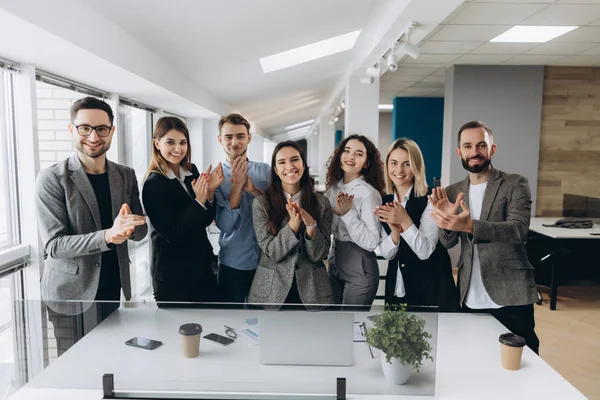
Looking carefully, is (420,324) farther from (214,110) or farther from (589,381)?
(214,110)

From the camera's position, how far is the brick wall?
136 inches

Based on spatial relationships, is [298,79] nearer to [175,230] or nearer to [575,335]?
[575,335]

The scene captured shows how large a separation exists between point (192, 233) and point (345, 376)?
3.80 ft

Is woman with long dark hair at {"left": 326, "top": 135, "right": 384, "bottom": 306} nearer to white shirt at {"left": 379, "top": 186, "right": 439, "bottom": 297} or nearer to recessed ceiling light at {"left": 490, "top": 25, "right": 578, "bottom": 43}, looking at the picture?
white shirt at {"left": 379, "top": 186, "right": 439, "bottom": 297}

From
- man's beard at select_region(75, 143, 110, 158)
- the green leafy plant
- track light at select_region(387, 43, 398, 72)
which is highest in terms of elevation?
track light at select_region(387, 43, 398, 72)

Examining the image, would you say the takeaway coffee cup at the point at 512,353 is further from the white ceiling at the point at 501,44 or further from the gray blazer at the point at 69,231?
the white ceiling at the point at 501,44

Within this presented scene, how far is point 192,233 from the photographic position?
2346 mm

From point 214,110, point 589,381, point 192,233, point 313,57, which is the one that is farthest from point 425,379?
point 214,110

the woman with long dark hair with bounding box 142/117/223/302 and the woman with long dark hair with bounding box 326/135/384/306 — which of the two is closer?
the woman with long dark hair with bounding box 142/117/223/302

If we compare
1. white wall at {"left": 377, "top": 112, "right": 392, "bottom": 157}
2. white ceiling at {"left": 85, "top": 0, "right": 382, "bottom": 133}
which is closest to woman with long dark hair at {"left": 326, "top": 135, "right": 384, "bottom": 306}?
white ceiling at {"left": 85, "top": 0, "right": 382, "bottom": 133}

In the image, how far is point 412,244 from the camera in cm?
234

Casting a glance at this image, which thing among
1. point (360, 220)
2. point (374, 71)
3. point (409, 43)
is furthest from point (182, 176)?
point (374, 71)

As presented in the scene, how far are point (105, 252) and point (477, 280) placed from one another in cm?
181

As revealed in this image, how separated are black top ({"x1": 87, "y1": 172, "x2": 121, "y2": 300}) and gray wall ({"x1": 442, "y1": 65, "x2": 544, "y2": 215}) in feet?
16.0
